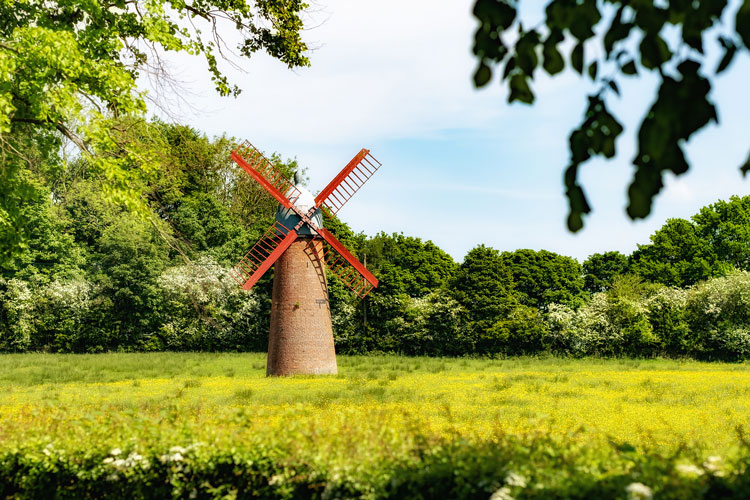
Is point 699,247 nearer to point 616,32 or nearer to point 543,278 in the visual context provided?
point 543,278

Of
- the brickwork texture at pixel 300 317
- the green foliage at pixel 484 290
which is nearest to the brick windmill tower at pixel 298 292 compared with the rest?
the brickwork texture at pixel 300 317

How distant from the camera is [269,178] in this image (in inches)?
1047

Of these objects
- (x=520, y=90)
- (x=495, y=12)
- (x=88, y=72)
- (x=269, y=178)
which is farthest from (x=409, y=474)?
(x=269, y=178)

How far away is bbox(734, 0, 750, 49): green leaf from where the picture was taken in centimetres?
354

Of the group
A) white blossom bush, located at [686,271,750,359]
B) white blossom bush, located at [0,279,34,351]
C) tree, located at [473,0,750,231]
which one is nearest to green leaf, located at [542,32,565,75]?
tree, located at [473,0,750,231]

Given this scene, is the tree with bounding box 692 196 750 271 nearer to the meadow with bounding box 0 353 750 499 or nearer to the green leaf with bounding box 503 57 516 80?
the meadow with bounding box 0 353 750 499

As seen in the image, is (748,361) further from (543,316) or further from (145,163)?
(145,163)

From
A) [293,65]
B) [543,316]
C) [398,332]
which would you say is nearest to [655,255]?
[543,316]

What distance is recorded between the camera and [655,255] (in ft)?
158

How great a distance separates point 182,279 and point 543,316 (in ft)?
76.8

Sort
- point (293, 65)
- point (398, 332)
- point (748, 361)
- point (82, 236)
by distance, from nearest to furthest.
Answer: point (293, 65), point (748, 361), point (398, 332), point (82, 236)

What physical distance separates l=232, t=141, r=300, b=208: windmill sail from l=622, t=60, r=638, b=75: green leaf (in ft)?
72.4

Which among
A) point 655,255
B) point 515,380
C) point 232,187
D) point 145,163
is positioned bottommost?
point 515,380

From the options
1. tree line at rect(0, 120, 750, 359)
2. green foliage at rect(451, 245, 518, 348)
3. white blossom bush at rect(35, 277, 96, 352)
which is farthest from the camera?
white blossom bush at rect(35, 277, 96, 352)
